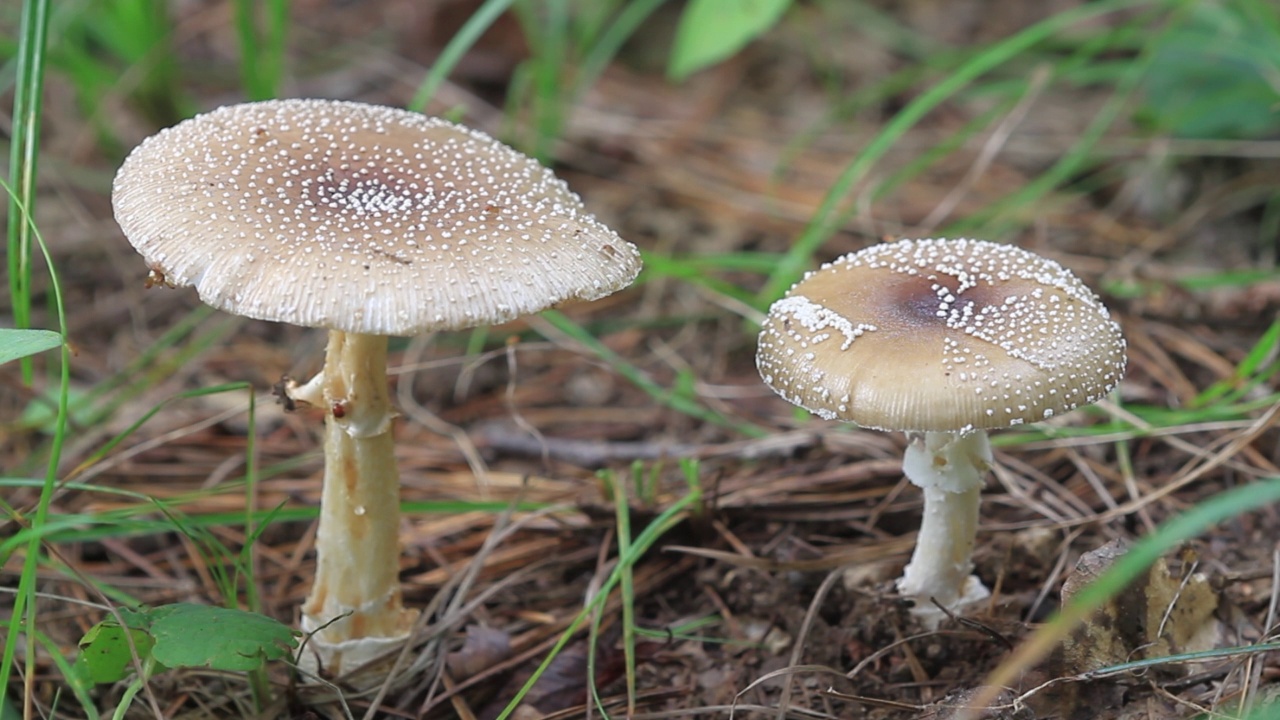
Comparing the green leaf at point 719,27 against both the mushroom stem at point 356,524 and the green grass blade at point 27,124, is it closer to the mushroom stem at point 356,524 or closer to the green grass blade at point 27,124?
the mushroom stem at point 356,524

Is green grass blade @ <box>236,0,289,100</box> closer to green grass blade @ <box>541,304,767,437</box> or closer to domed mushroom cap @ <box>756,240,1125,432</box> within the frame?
green grass blade @ <box>541,304,767,437</box>

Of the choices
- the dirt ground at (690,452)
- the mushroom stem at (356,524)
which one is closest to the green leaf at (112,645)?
the dirt ground at (690,452)

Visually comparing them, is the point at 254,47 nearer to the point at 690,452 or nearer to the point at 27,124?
the point at 27,124

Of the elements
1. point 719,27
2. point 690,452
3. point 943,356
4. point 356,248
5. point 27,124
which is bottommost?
point 690,452

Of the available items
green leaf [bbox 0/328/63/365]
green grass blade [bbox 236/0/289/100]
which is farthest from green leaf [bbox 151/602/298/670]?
green grass blade [bbox 236/0/289/100]

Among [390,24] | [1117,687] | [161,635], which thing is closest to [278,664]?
[161,635]

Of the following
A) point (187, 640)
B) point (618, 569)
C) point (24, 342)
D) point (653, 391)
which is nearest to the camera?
point (24, 342)

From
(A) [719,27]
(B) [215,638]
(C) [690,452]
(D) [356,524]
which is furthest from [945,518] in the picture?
(A) [719,27]
